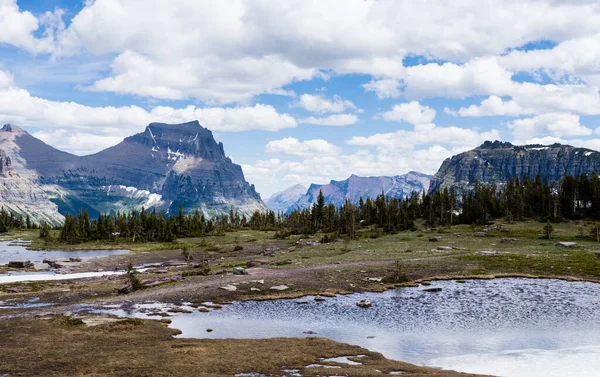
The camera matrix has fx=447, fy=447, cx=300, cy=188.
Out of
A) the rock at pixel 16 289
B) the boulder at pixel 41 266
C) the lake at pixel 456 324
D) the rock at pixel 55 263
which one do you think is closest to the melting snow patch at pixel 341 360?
the lake at pixel 456 324

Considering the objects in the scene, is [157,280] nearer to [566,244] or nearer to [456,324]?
[456,324]

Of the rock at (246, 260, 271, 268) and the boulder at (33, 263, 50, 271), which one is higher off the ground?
the rock at (246, 260, 271, 268)

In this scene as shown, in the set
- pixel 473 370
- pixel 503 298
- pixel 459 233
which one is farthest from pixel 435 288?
pixel 459 233

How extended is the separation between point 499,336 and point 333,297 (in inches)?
821

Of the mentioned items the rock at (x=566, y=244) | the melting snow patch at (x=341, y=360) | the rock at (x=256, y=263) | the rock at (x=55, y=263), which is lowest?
the rock at (x=55, y=263)

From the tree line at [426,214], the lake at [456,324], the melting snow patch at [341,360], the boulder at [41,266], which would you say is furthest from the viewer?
the tree line at [426,214]

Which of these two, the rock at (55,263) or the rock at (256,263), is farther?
the rock at (55,263)

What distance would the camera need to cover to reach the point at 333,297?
5453 cm

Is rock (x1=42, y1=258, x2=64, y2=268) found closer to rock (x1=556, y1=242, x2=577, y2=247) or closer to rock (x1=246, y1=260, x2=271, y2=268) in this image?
rock (x1=246, y1=260, x2=271, y2=268)

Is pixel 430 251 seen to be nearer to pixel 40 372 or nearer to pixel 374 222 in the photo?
pixel 40 372

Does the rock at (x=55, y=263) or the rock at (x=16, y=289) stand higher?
the rock at (x=16, y=289)

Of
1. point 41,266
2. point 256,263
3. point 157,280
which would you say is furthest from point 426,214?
point 41,266

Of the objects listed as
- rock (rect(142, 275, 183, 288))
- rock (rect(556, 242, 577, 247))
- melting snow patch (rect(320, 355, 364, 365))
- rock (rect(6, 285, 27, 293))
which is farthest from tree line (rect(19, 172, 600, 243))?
melting snow patch (rect(320, 355, 364, 365))

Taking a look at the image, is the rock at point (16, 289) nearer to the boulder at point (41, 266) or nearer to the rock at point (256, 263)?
the boulder at point (41, 266)
